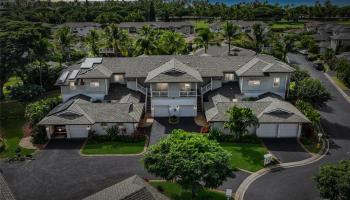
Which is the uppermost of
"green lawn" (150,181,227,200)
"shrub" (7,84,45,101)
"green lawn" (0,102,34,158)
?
"shrub" (7,84,45,101)

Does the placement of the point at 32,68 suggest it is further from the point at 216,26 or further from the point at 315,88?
the point at 216,26

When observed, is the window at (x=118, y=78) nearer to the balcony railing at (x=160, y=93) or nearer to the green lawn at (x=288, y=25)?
the balcony railing at (x=160, y=93)

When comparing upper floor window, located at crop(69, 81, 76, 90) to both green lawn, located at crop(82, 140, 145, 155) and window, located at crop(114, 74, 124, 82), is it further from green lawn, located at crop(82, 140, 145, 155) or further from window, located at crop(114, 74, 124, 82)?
green lawn, located at crop(82, 140, 145, 155)

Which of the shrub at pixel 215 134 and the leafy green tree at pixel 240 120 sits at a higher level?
the leafy green tree at pixel 240 120

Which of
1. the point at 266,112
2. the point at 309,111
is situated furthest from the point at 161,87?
the point at 309,111

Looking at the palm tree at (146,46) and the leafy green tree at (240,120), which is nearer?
the leafy green tree at (240,120)

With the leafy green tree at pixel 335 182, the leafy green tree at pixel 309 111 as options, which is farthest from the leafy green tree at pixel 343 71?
the leafy green tree at pixel 335 182

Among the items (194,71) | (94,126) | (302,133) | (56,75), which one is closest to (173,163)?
(94,126)

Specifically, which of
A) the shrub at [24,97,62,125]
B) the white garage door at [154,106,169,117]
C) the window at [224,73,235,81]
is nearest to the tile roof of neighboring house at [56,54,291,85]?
the window at [224,73,235,81]
